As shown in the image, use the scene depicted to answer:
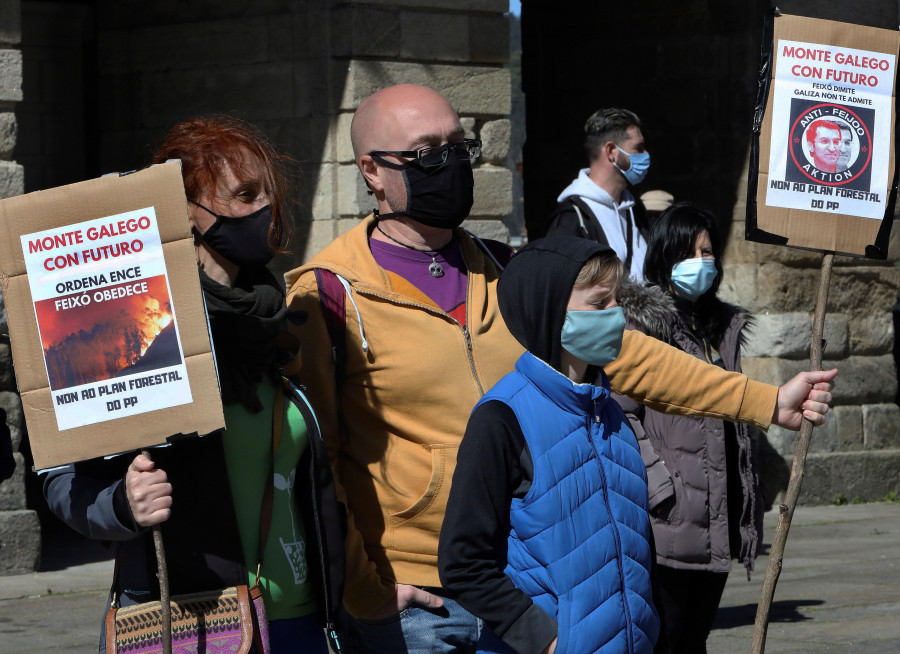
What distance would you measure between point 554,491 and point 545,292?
390 millimetres

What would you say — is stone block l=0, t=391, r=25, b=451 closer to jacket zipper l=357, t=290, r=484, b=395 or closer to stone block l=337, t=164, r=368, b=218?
stone block l=337, t=164, r=368, b=218

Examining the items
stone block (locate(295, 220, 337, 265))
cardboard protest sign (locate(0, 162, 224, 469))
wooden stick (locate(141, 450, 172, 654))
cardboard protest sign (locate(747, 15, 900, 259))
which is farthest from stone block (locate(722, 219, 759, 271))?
wooden stick (locate(141, 450, 172, 654))

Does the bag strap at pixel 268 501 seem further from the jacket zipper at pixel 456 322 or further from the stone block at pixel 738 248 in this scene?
the stone block at pixel 738 248

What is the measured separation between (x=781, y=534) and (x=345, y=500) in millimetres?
1026

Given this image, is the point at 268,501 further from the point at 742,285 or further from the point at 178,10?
the point at 742,285

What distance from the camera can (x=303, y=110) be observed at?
7707 mm

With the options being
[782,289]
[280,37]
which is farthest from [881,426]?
[280,37]

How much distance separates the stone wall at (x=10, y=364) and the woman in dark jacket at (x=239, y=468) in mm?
3891

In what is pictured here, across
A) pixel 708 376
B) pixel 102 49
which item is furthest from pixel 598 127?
pixel 708 376

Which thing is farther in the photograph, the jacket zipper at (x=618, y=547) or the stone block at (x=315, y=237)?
the stone block at (x=315, y=237)

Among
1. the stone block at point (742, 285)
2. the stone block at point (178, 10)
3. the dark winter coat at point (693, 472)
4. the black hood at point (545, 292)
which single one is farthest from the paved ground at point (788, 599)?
the black hood at point (545, 292)

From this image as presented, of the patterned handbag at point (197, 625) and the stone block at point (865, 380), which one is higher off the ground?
the patterned handbag at point (197, 625)

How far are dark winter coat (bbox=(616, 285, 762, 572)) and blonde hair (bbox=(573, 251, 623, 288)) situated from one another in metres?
1.72

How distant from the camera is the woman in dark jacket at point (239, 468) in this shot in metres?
2.74
